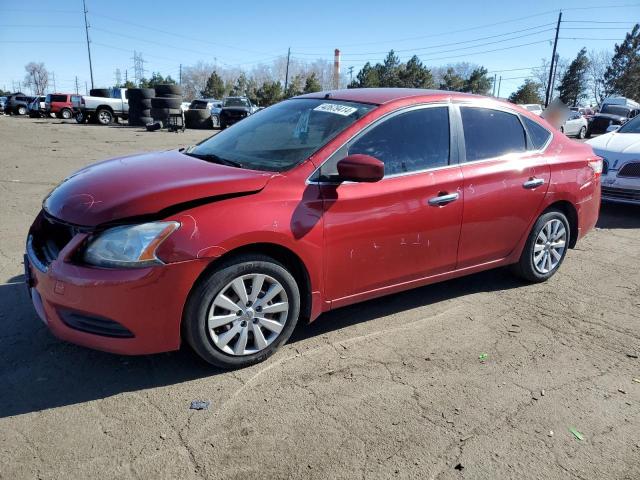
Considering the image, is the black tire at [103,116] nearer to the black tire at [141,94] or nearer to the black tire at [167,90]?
the black tire at [141,94]

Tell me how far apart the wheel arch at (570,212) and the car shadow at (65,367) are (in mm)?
2170

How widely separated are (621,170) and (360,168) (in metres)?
6.24

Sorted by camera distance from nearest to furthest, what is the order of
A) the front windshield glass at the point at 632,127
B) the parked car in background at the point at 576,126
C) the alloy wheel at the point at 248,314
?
1. the alloy wheel at the point at 248,314
2. the front windshield glass at the point at 632,127
3. the parked car in background at the point at 576,126

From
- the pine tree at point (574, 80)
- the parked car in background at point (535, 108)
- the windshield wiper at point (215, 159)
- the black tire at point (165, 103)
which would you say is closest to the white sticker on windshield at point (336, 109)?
the windshield wiper at point (215, 159)

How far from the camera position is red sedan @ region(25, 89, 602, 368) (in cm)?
275

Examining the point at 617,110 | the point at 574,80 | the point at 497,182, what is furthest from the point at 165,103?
the point at 574,80

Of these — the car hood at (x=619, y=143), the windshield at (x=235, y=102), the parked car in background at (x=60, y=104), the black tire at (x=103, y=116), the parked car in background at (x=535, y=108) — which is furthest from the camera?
the parked car in background at (x=60, y=104)

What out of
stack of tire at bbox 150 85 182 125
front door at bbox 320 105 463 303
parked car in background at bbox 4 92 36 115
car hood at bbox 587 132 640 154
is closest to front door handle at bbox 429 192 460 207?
front door at bbox 320 105 463 303

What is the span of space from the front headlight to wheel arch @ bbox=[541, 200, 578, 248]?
3509 millimetres

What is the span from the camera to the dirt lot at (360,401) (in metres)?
2.38

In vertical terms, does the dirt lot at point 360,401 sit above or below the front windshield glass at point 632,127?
below

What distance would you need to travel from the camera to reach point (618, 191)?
7.63 m

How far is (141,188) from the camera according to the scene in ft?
9.66

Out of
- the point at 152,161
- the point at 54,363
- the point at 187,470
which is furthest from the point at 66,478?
the point at 152,161
